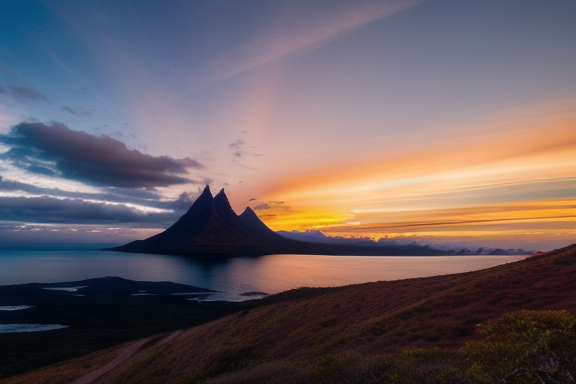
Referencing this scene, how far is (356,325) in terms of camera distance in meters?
25.1

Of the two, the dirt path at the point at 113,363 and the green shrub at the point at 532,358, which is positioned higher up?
the green shrub at the point at 532,358

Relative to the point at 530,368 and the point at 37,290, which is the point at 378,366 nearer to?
the point at 530,368

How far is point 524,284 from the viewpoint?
24500 mm

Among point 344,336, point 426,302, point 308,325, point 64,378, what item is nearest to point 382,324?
point 344,336

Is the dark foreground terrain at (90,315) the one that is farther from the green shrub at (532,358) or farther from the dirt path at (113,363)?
the green shrub at (532,358)

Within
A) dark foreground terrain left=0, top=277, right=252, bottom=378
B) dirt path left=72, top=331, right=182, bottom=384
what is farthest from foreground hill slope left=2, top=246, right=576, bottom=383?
dark foreground terrain left=0, top=277, right=252, bottom=378

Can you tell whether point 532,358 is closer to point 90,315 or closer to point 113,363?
point 113,363

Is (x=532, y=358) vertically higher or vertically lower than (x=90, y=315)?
higher

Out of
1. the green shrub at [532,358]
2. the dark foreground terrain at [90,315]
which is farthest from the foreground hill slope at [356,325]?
the dark foreground terrain at [90,315]

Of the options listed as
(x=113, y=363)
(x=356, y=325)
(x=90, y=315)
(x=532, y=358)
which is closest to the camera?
(x=532, y=358)

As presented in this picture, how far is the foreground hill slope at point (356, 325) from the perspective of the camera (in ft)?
63.1

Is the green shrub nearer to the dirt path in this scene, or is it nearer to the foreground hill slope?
the foreground hill slope

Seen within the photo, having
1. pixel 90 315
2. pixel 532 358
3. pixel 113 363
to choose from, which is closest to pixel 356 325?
pixel 532 358

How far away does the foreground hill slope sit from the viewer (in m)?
19.2
